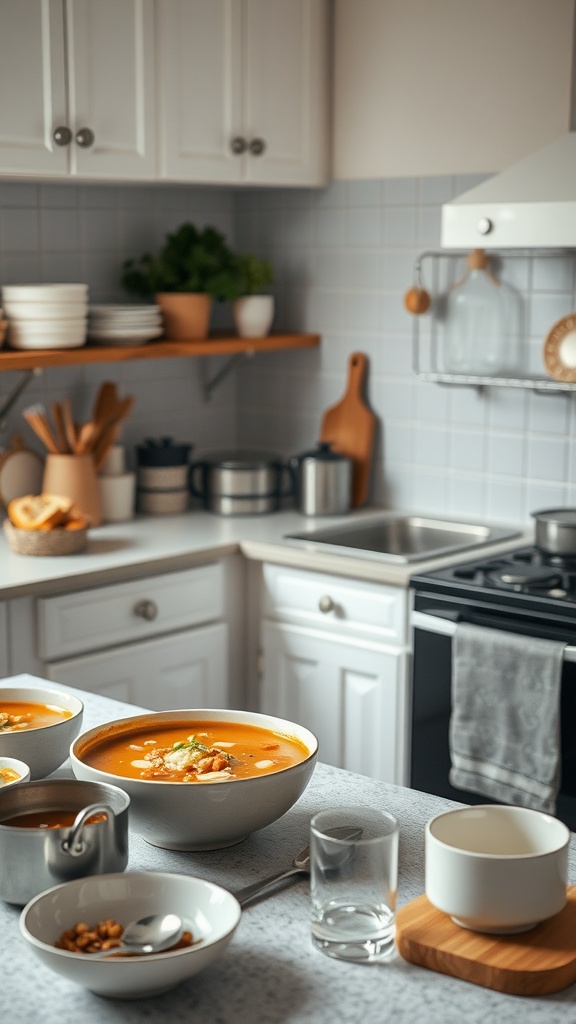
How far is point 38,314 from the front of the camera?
3.04 meters

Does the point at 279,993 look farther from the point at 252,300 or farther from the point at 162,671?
the point at 252,300

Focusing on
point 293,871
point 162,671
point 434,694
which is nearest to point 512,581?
point 434,694

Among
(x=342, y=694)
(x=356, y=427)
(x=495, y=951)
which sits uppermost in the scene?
(x=356, y=427)

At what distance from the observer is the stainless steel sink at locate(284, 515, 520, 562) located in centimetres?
324

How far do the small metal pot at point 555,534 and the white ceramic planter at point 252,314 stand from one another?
1.08m

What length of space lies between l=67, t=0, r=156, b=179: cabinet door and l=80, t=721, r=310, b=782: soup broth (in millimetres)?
1838

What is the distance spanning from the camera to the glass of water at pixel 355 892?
1146 millimetres

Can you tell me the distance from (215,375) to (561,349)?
123 centimetres

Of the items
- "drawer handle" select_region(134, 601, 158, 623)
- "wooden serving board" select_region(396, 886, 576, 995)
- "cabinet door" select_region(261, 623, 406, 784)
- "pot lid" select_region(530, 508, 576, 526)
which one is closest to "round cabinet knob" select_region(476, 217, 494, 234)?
"pot lid" select_region(530, 508, 576, 526)

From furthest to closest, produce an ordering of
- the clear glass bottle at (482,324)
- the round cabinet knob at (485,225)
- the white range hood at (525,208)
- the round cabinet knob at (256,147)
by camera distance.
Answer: the round cabinet knob at (256,147)
the clear glass bottle at (482,324)
the round cabinet knob at (485,225)
the white range hood at (525,208)

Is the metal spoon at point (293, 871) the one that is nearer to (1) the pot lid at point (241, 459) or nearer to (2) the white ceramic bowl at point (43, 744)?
(2) the white ceramic bowl at point (43, 744)

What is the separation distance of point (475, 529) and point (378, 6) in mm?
1430

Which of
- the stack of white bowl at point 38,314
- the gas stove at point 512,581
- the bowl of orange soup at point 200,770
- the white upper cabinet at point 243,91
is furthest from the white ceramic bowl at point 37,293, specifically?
the bowl of orange soup at point 200,770

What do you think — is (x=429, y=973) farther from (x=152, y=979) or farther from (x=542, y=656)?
(x=542, y=656)
